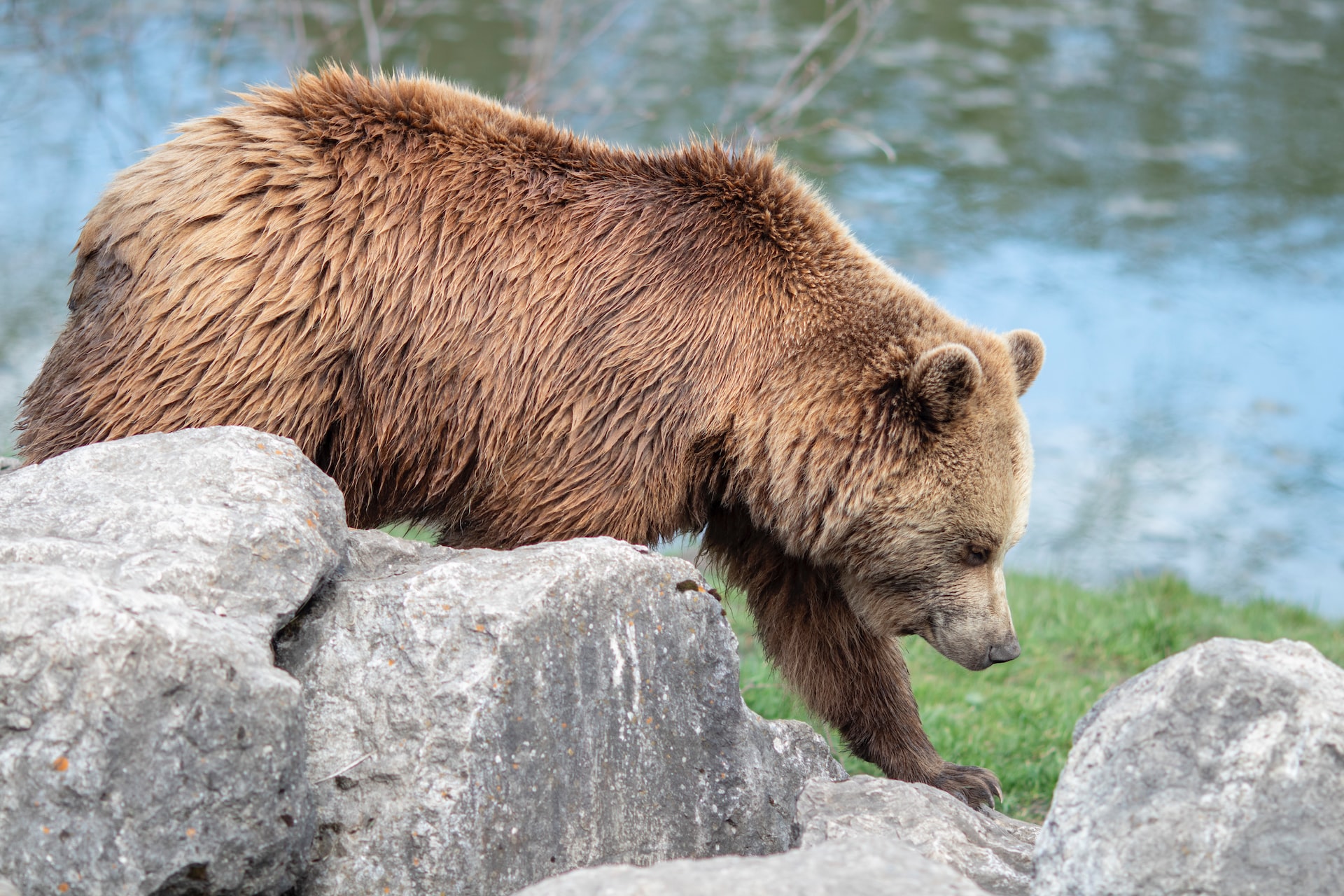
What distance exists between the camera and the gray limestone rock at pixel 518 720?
2568 millimetres

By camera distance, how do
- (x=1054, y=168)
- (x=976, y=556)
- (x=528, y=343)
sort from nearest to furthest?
(x=528, y=343), (x=976, y=556), (x=1054, y=168)

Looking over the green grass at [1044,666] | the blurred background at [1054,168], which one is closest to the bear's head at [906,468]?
the green grass at [1044,666]

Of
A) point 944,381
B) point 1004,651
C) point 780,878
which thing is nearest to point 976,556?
point 1004,651

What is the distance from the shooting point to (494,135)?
3703 millimetres

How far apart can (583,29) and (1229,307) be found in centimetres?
695

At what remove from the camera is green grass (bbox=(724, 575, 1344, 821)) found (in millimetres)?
4715

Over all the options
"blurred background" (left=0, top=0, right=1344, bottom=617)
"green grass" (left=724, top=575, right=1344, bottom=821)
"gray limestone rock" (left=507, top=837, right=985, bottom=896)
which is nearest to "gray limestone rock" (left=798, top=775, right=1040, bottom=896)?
"gray limestone rock" (left=507, top=837, right=985, bottom=896)

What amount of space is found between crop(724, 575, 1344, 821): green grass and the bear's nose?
62 centimetres

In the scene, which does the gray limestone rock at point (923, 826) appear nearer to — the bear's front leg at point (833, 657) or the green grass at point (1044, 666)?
the bear's front leg at point (833, 657)

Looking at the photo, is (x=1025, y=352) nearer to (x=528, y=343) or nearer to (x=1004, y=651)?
(x=1004, y=651)

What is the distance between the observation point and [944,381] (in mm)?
3580

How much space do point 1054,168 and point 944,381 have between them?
1197 cm

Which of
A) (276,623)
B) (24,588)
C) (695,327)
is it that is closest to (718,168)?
(695,327)

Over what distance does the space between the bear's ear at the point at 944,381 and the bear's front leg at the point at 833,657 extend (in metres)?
0.70
